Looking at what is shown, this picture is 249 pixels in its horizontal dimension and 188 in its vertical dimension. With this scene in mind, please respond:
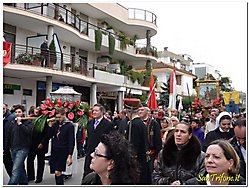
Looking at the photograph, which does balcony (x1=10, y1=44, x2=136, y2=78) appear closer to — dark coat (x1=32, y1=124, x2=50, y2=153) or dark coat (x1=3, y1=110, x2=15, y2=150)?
dark coat (x1=3, y1=110, x2=15, y2=150)

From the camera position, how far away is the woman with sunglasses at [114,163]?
271 centimetres

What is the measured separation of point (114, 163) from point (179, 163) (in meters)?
1.10

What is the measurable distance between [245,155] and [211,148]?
4.34 feet

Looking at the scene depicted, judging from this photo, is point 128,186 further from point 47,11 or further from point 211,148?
point 47,11

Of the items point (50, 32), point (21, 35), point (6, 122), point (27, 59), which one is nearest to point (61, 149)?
point (6, 122)

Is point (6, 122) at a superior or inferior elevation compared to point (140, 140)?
superior

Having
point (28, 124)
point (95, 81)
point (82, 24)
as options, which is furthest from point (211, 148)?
point (82, 24)

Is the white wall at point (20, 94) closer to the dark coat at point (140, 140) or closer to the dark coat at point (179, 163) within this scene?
the dark coat at point (140, 140)

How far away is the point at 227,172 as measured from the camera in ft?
9.27

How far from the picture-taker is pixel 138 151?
18.9 feet

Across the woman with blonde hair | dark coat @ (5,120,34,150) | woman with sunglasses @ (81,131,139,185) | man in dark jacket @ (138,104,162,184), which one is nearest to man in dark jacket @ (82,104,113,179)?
man in dark jacket @ (138,104,162,184)

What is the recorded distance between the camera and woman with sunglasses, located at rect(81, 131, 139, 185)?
2713 mm

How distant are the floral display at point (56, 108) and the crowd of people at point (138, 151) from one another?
0.16 m

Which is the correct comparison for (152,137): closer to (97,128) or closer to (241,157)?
(97,128)
